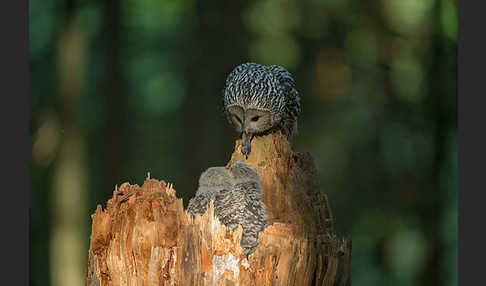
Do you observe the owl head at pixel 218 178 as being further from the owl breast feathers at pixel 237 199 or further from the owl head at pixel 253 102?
the owl head at pixel 253 102

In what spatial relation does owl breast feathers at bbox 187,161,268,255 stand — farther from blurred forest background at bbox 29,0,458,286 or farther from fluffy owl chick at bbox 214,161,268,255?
blurred forest background at bbox 29,0,458,286

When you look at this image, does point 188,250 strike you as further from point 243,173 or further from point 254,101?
point 254,101

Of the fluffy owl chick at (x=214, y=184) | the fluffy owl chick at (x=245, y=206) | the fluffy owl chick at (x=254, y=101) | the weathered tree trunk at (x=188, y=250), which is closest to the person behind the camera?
the weathered tree trunk at (x=188, y=250)

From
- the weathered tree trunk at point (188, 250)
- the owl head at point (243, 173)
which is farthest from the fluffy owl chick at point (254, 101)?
the weathered tree trunk at point (188, 250)

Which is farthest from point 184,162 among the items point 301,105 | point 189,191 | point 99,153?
point 301,105

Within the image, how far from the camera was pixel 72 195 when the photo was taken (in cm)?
303

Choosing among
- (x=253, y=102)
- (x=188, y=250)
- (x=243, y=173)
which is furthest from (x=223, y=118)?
(x=188, y=250)

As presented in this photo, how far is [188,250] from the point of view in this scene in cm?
215

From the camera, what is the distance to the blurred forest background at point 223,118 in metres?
2.95

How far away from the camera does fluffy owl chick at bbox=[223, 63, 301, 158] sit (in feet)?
8.82

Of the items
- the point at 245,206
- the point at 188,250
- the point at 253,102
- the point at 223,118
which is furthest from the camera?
the point at 223,118

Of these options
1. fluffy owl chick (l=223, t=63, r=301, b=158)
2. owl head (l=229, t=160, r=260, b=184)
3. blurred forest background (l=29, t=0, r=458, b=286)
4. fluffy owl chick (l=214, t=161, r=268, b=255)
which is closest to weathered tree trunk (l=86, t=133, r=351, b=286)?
fluffy owl chick (l=214, t=161, r=268, b=255)

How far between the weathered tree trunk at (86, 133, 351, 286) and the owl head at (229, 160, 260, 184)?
290mm

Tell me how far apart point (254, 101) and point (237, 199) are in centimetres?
46
